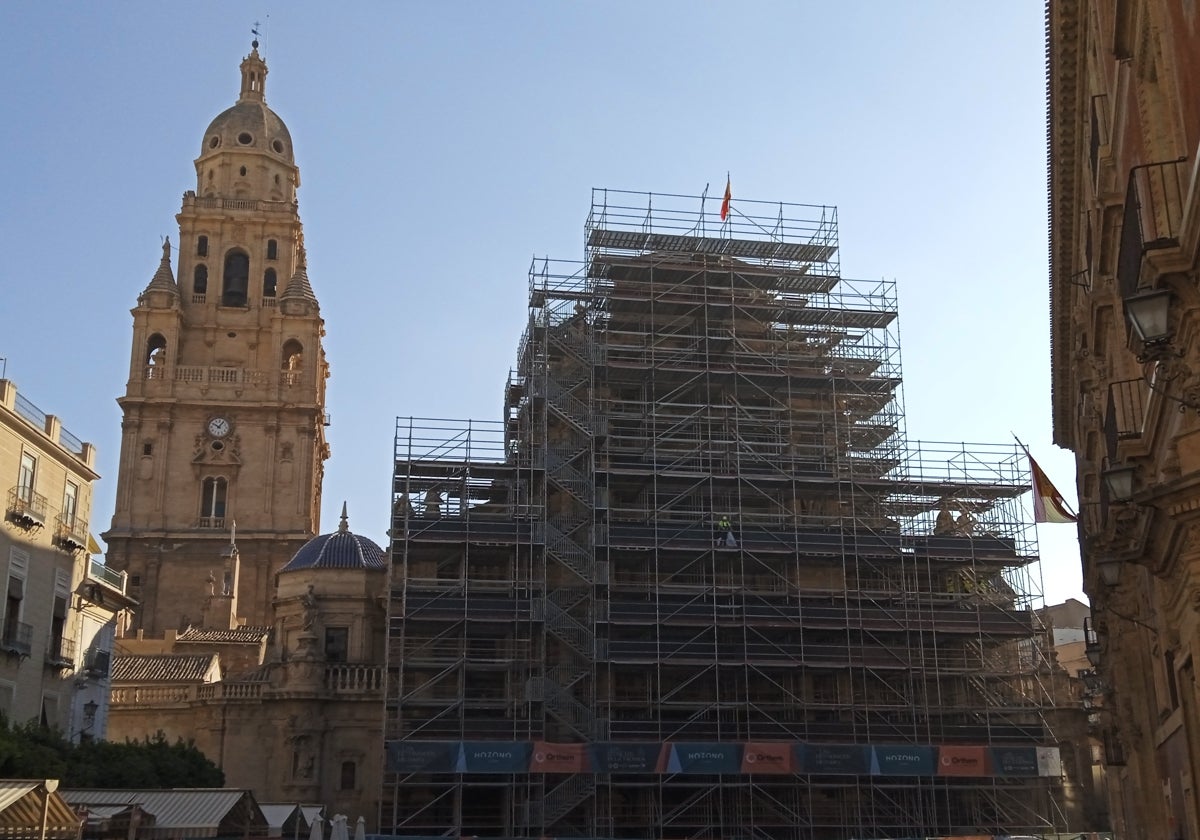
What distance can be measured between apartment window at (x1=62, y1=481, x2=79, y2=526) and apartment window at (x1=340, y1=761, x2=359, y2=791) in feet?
43.7

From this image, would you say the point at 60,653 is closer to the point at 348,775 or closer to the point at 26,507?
the point at 26,507

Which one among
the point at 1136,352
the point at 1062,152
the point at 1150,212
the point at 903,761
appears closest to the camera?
the point at 1136,352

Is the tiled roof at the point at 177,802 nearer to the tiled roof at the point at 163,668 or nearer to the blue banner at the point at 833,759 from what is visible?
the blue banner at the point at 833,759

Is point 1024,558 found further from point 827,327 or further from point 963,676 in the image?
point 827,327

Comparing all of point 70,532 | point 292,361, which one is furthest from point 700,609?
point 292,361

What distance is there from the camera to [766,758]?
123 ft

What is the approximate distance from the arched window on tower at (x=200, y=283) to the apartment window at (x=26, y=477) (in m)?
36.5

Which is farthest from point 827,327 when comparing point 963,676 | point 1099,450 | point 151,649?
point 151,649

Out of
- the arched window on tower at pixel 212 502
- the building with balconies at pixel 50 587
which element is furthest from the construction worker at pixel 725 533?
the arched window on tower at pixel 212 502

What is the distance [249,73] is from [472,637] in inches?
1911

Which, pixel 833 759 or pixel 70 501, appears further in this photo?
pixel 833 759

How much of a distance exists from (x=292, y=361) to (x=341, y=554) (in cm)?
2243

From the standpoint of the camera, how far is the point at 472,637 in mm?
40344

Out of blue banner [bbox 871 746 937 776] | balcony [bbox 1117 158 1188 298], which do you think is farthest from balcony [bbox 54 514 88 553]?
balcony [bbox 1117 158 1188 298]
